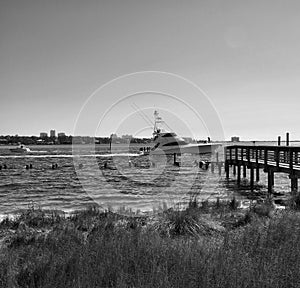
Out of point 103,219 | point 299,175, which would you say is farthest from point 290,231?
point 299,175

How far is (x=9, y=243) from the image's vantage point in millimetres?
7988

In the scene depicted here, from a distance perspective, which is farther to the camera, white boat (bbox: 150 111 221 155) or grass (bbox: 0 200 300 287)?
white boat (bbox: 150 111 221 155)

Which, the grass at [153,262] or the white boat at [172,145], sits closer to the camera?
the grass at [153,262]

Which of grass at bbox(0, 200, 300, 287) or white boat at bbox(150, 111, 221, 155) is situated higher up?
white boat at bbox(150, 111, 221, 155)

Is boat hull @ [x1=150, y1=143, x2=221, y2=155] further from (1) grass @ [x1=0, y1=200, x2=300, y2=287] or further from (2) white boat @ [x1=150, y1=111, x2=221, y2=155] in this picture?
(1) grass @ [x1=0, y1=200, x2=300, y2=287]

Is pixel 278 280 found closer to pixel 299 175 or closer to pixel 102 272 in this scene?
pixel 102 272

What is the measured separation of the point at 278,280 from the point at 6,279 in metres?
3.53

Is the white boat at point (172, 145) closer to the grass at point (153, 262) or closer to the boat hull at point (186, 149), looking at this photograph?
the boat hull at point (186, 149)

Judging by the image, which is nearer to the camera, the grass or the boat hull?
the grass

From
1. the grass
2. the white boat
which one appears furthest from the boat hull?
the grass

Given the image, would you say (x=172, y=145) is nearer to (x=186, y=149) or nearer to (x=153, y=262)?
(x=186, y=149)

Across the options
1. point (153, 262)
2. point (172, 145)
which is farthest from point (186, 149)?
point (153, 262)

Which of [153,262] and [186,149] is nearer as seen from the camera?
[153,262]

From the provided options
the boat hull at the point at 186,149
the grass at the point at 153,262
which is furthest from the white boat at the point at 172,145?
the grass at the point at 153,262
